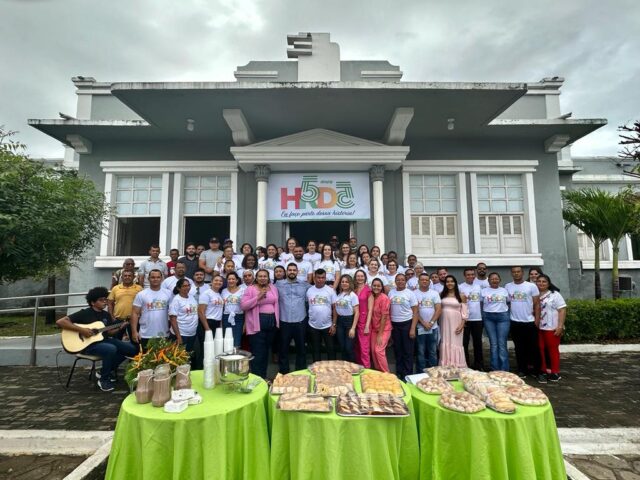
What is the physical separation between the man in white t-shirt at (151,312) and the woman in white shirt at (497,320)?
4.92 m

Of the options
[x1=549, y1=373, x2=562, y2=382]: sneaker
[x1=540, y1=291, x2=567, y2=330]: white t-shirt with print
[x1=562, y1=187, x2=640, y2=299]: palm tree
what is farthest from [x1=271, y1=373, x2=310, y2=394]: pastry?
[x1=562, y1=187, x2=640, y2=299]: palm tree

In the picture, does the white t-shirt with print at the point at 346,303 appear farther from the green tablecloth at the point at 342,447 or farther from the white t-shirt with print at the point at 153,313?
the green tablecloth at the point at 342,447

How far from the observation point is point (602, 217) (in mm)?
8609

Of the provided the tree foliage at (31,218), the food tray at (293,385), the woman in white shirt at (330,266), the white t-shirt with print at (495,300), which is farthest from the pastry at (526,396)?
the tree foliage at (31,218)

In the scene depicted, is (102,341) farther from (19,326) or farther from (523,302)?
(19,326)

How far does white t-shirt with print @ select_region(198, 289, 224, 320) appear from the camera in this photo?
4848 millimetres

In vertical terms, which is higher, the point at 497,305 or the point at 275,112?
the point at 275,112

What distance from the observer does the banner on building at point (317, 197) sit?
804 cm

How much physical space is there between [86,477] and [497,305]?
213 inches

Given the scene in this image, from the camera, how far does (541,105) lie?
924 centimetres

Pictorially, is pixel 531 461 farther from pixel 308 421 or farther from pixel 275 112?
pixel 275 112

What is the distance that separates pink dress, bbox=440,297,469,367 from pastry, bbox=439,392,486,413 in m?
2.67

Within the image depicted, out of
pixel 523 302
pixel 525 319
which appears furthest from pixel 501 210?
pixel 525 319

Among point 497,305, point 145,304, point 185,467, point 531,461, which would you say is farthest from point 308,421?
point 497,305
